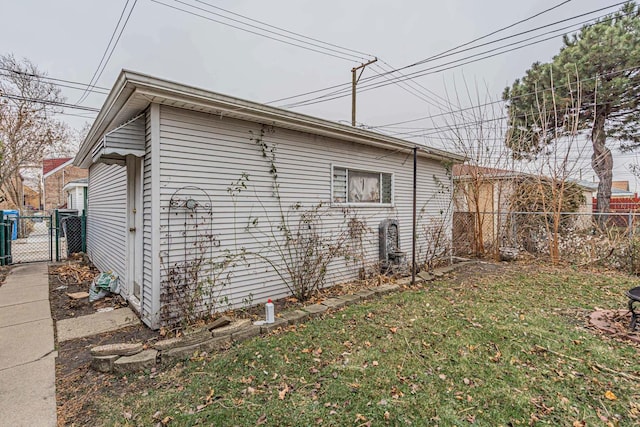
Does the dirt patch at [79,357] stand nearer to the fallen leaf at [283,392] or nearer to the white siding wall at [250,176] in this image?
the white siding wall at [250,176]

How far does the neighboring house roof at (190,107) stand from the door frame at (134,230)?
2.34ft

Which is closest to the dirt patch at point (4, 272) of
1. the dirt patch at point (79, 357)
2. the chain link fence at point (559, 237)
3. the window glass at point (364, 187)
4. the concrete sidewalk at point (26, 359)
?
the concrete sidewalk at point (26, 359)

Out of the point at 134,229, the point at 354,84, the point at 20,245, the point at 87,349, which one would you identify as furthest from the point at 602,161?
the point at 20,245

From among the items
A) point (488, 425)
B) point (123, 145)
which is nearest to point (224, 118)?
point (123, 145)

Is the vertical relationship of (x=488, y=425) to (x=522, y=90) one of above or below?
below

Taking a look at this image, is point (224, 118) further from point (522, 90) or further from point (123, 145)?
point (522, 90)

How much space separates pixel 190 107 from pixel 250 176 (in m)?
1.20

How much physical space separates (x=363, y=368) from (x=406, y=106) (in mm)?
15386

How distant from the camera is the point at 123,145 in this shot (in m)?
3.68

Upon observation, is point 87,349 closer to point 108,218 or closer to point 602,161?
point 108,218

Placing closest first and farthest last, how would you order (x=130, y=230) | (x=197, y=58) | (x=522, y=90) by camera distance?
(x=130, y=230) → (x=522, y=90) → (x=197, y=58)

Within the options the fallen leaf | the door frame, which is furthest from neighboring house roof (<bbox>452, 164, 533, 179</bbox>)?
the door frame

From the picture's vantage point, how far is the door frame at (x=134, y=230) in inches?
161

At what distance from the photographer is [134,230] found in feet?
14.6
